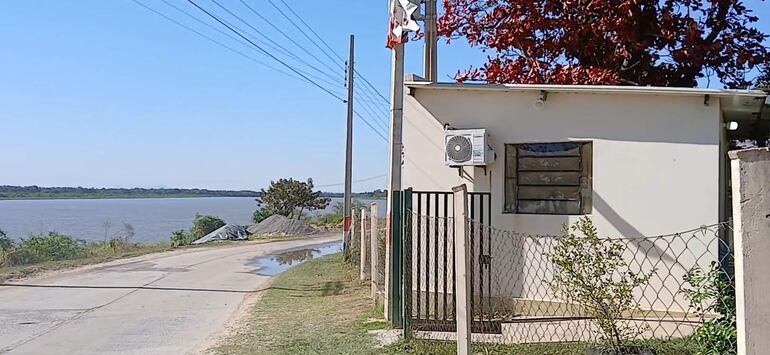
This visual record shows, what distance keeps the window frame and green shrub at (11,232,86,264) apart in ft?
50.4

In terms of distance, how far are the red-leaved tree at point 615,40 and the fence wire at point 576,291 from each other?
383 cm

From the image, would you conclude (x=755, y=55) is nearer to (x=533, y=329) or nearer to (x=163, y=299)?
(x=533, y=329)

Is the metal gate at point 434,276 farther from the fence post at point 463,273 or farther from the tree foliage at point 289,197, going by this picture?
the tree foliage at point 289,197

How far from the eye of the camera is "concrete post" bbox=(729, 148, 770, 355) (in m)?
2.46

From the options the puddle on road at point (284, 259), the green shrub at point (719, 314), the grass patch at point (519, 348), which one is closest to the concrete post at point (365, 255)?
the puddle on road at point (284, 259)

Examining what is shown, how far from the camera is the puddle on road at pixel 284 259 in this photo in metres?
18.5

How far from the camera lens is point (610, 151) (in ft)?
27.4

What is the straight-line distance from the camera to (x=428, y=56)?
970 centimetres

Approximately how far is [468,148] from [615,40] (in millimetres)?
4284

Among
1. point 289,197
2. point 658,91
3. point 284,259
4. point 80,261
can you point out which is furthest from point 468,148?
point 289,197

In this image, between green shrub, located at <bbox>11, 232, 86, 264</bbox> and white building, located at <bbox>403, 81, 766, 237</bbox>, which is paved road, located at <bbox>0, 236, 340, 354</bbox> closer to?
green shrub, located at <bbox>11, 232, 86, 264</bbox>

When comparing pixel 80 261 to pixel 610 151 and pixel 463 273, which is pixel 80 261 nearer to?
pixel 610 151

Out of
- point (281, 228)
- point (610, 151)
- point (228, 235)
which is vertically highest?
point (610, 151)

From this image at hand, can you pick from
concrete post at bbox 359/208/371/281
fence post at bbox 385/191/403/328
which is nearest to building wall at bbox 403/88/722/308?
fence post at bbox 385/191/403/328
